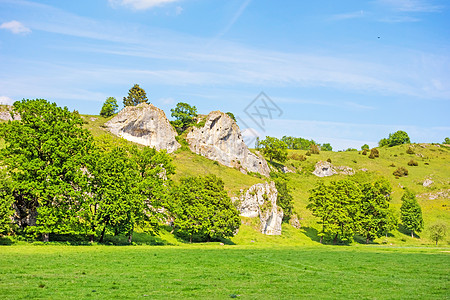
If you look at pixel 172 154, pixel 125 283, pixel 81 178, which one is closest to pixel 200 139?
pixel 172 154

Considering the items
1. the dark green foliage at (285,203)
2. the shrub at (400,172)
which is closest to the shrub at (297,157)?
the shrub at (400,172)

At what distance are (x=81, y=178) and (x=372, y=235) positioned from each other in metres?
69.6

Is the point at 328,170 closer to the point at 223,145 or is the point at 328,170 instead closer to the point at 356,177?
the point at 356,177

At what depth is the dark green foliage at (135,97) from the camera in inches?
6511

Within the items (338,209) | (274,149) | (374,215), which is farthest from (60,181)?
(274,149)

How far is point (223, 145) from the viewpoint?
140m

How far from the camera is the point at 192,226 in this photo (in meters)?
Result: 64.9

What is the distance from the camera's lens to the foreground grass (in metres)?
20.4

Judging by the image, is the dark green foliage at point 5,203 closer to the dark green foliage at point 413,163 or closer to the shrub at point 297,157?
the shrub at point 297,157

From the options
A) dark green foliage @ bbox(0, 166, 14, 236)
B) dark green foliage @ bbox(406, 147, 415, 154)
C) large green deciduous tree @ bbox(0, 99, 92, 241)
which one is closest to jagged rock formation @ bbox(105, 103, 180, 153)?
large green deciduous tree @ bbox(0, 99, 92, 241)

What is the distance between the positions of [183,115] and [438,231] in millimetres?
95519

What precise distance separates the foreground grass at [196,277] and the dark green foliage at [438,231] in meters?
59.9

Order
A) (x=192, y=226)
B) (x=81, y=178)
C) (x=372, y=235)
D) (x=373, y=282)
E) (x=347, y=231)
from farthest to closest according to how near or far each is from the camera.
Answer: (x=372, y=235) → (x=347, y=231) → (x=192, y=226) → (x=81, y=178) → (x=373, y=282)

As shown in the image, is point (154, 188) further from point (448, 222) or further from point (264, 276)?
point (448, 222)
